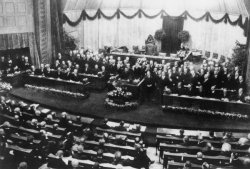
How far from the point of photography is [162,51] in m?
21.0

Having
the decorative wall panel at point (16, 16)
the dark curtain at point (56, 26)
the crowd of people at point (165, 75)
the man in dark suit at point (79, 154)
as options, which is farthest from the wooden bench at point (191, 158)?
the decorative wall panel at point (16, 16)

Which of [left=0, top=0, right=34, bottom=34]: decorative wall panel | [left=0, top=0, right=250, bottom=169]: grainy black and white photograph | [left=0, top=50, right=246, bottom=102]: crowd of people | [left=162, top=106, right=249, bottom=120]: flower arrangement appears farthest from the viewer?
[left=0, top=0, right=34, bottom=34]: decorative wall panel

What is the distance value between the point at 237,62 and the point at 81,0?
10.3m

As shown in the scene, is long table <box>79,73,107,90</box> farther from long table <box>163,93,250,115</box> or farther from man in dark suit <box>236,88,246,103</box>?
man in dark suit <box>236,88,246,103</box>

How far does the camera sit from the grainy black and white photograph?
853cm

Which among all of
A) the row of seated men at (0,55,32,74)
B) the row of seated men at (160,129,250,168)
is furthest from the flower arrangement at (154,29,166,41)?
the row of seated men at (160,129,250,168)

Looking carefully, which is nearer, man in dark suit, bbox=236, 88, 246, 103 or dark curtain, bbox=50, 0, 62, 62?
man in dark suit, bbox=236, 88, 246, 103

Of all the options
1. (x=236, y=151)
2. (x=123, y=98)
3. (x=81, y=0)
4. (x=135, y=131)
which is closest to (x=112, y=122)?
(x=123, y=98)

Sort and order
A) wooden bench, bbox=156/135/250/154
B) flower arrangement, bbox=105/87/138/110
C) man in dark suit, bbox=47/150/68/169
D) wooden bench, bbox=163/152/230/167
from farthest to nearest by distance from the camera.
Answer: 1. flower arrangement, bbox=105/87/138/110
2. wooden bench, bbox=156/135/250/154
3. wooden bench, bbox=163/152/230/167
4. man in dark suit, bbox=47/150/68/169

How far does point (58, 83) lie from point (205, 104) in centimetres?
714

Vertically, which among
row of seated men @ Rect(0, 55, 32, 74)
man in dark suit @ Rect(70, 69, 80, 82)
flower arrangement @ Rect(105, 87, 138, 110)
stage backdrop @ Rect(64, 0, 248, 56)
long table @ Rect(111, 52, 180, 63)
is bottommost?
flower arrangement @ Rect(105, 87, 138, 110)

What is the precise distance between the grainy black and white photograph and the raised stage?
0.04 metres

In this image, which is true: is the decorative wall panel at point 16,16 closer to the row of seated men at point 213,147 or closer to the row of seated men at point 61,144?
the row of seated men at point 61,144

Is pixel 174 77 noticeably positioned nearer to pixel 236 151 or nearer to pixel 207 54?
pixel 236 151
